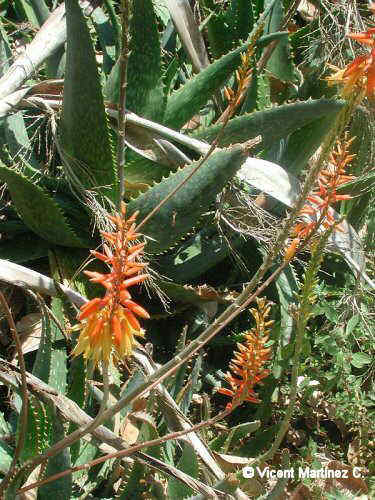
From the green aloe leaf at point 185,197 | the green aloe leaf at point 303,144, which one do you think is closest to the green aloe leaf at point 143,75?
the green aloe leaf at point 185,197

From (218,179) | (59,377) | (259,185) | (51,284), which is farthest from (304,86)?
(59,377)

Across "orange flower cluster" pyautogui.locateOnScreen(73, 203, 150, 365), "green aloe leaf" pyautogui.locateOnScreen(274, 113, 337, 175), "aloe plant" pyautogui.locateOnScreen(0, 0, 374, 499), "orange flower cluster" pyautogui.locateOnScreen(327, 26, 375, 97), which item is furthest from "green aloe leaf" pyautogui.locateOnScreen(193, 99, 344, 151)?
"orange flower cluster" pyautogui.locateOnScreen(73, 203, 150, 365)

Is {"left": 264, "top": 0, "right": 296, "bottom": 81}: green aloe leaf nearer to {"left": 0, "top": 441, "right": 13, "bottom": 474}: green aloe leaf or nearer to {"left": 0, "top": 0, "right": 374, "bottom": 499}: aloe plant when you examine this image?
{"left": 0, "top": 0, "right": 374, "bottom": 499}: aloe plant

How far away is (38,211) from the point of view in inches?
78.6

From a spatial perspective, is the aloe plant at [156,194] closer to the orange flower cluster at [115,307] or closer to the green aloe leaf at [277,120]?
the green aloe leaf at [277,120]

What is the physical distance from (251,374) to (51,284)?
700 mm

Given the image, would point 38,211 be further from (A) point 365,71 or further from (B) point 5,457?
(A) point 365,71

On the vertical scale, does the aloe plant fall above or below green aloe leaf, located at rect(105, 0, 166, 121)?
below

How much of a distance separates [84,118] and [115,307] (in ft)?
3.93

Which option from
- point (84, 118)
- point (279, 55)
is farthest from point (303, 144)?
point (84, 118)

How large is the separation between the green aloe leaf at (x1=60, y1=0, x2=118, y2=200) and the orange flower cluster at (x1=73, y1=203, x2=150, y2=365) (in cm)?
109

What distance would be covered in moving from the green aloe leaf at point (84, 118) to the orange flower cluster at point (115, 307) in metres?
1.09

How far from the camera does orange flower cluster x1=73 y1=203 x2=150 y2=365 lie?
0.90 m

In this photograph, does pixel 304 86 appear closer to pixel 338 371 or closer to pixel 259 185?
pixel 259 185
